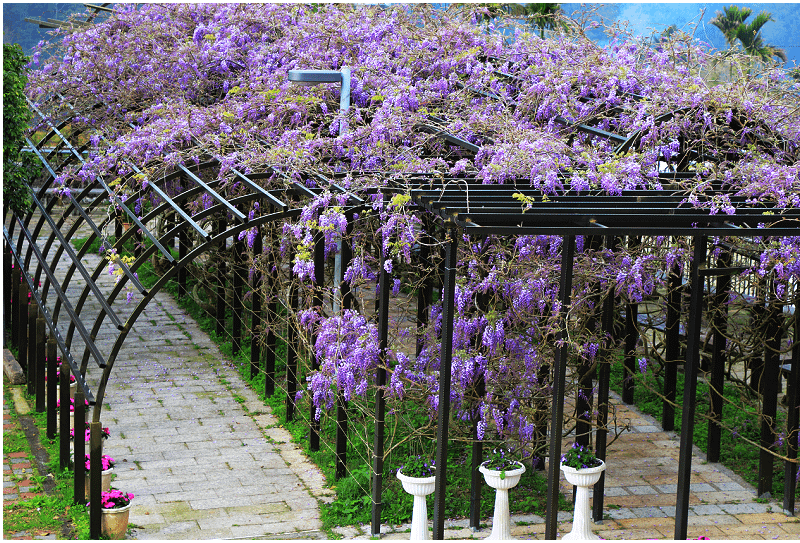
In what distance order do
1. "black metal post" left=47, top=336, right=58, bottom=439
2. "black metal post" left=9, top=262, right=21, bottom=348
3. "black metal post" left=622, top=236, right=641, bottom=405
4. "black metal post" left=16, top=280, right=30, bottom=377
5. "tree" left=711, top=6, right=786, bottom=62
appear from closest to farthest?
"black metal post" left=47, top=336, right=58, bottom=439, "black metal post" left=622, top=236, right=641, bottom=405, "black metal post" left=16, top=280, right=30, bottom=377, "black metal post" left=9, top=262, right=21, bottom=348, "tree" left=711, top=6, right=786, bottom=62

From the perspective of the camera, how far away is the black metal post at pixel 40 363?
28.7 feet

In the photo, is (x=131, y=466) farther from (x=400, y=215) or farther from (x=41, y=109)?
(x=41, y=109)

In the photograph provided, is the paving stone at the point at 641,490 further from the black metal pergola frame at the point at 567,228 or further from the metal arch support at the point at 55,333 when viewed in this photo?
the metal arch support at the point at 55,333

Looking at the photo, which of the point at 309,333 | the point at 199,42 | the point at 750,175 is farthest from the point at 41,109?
the point at 750,175

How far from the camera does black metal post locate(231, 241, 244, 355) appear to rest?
34.4 ft

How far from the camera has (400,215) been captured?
6.12 meters

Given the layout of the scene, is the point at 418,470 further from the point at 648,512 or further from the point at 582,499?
the point at 648,512

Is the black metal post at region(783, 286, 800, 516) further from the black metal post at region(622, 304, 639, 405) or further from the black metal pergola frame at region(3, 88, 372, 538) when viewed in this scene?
the black metal pergola frame at region(3, 88, 372, 538)

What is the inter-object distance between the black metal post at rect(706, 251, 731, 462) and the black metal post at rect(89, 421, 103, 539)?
498 centimetres

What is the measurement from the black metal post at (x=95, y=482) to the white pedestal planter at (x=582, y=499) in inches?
128

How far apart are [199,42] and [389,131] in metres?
4.35

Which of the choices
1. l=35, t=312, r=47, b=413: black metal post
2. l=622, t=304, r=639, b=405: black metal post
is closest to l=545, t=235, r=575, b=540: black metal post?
l=622, t=304, r=639, b=405: black metal post

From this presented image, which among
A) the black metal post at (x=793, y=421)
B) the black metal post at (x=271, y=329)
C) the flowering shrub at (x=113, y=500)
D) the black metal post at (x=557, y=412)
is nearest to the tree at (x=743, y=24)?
the black metal post at (x=271, y=329)

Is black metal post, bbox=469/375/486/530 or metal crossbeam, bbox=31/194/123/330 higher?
A: metal crossbeam, bbox=31/194/123/330
